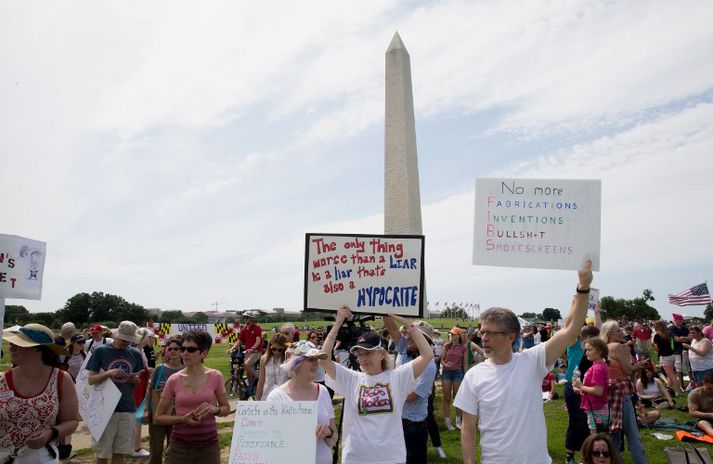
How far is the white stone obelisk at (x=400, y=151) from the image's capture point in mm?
21906

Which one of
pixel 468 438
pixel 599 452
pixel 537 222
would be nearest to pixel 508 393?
pixel 468 438

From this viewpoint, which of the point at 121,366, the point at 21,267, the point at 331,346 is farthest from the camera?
the point at 21,267

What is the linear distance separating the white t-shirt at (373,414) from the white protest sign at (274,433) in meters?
0.41

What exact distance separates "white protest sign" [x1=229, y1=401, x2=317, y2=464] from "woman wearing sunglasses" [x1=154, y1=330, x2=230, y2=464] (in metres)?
0.93

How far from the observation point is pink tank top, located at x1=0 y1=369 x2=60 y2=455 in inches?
135

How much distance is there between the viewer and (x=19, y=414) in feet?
11.3

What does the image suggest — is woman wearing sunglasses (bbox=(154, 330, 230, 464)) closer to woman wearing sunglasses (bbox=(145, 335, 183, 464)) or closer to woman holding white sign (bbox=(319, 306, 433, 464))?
woman holding white sign (bbox=(319, 306, 433, 464))

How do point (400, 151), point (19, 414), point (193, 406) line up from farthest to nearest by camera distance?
point (400, 151)
point (193, 406)
point (19, 414)

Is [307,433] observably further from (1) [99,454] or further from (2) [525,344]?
(2) [525,344]

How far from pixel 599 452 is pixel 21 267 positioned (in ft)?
22.4

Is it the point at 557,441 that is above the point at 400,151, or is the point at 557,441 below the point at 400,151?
below

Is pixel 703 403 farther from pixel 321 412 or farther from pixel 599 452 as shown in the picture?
pixel 321 412

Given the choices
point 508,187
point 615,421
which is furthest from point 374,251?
point 615,421

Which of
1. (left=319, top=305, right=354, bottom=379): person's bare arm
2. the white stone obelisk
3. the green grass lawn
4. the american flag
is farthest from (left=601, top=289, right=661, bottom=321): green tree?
(left=319, top=305, right=354, bottom=379): person's bare arm
